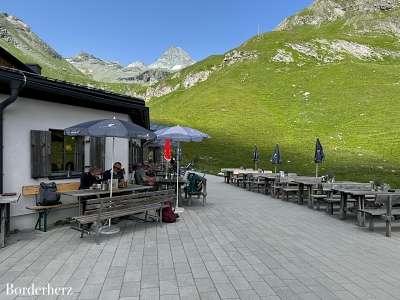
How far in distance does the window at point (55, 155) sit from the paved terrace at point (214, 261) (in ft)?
5.42

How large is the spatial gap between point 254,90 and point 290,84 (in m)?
6.18

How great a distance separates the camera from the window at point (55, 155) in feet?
31.4

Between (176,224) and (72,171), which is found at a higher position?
(72,171)

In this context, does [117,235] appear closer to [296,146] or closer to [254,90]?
[296,146]

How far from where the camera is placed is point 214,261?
6777 millimetres

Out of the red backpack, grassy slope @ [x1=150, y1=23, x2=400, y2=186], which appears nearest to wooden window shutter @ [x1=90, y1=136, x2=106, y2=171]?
the red backpack

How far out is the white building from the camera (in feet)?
29.2

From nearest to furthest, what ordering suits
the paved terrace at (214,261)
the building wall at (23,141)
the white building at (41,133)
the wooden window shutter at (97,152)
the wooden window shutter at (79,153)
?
1. the paved terrace at (214,261)
2. the white building at (41,133)
3. the building wall at (23,141)
4. the wooden window shutter at (79,153)
5. the wooden window shutter at (97,152)

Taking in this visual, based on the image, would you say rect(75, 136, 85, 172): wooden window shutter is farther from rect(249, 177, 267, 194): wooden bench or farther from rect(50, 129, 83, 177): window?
rect(249, 177, 267, 194): wooden bench

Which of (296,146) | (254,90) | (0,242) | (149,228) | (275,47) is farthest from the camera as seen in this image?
(275,47)

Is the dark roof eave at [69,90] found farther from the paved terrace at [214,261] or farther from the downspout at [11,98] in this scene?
the paved terrace at [214,261]

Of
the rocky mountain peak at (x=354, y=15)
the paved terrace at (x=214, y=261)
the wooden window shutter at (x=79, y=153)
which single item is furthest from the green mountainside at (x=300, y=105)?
the wooden window shutter at (x=79, y=153)

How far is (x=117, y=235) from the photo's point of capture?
28.5ft

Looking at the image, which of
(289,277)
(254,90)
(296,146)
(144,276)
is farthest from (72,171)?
(254,90)
